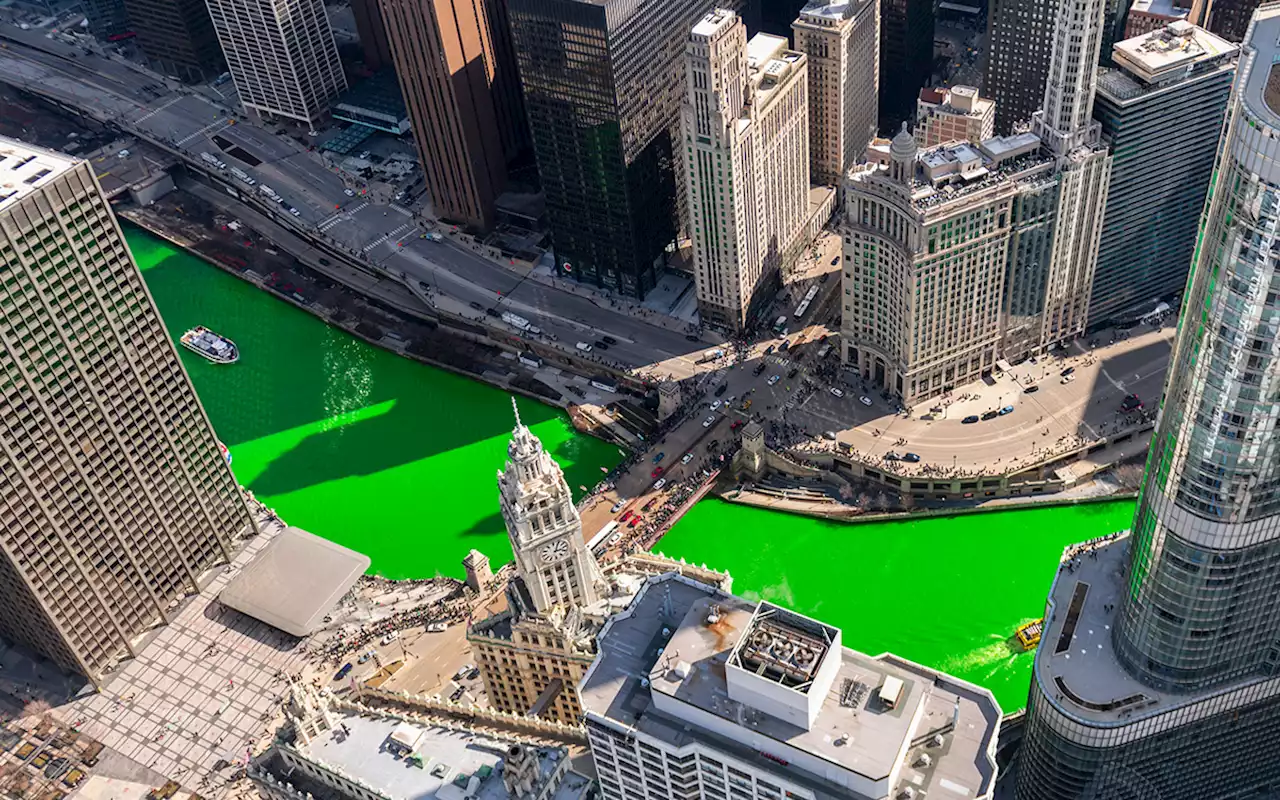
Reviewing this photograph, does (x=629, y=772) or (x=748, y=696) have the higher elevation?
(x=748, y=696)

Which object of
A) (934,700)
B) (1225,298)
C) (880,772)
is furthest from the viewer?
(1225,298)

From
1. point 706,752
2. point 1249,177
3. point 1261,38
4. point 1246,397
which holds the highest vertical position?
point 1261,38

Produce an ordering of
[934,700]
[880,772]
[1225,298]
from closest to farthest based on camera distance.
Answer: [880,772], [934,700], [1225,298]

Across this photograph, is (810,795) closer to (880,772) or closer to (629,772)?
(880,772)

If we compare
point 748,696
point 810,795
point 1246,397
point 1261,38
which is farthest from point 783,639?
point 1261,38

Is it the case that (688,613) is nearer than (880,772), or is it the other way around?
(880,772)

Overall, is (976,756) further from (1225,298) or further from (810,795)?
(1225,298)
